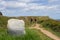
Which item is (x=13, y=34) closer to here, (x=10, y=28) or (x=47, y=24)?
(x=10, y=28)

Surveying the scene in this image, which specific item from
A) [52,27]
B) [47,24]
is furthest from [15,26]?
[47,24]

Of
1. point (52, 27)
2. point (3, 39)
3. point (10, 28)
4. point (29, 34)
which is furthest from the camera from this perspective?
point (52, 27)

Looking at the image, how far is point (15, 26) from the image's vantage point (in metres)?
13.7

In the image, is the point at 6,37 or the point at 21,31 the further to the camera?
the point at 21,31

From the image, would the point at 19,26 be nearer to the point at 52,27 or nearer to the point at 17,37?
the point at 17,37

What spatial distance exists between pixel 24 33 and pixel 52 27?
1433cm

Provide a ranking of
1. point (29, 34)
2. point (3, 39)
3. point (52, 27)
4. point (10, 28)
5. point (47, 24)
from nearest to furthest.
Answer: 1. point (3, 39)
2. point (29, 34)
3. point (10, 28)
4. point (52, 27)
5. point (47, 24)

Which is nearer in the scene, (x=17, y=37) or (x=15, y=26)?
(x=17, y=37)

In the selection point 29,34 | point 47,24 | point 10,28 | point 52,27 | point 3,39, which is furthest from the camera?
point 47,24

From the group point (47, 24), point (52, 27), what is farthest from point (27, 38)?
point (47, 24)

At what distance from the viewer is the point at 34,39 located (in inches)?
503

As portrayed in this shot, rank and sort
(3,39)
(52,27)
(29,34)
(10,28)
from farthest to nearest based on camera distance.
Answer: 1. (52,27)
2. (10,28)
3. (29,34)
4. (3,39)

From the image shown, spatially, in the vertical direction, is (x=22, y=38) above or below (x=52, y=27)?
above

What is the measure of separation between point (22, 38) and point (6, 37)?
31.2 inches
